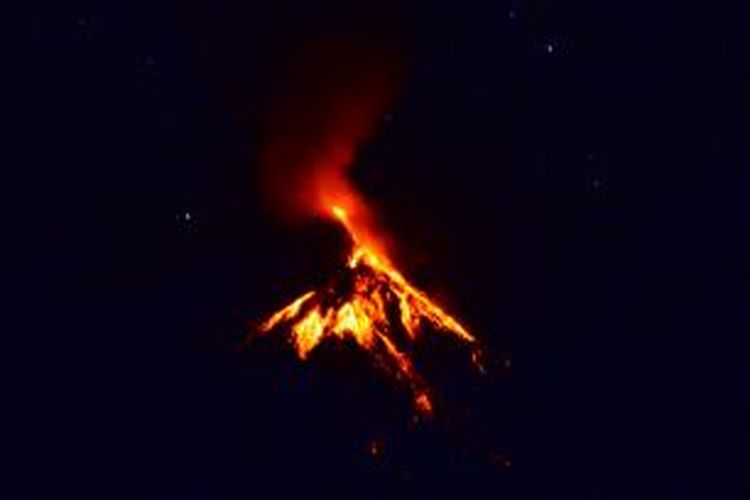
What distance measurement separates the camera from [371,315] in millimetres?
14406

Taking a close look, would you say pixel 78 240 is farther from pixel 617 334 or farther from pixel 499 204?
pixel 617 334

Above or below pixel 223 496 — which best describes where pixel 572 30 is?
above

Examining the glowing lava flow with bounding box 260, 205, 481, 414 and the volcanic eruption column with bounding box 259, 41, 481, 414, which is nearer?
the volcanic eruption column with bounding box 259, 41, 481, 414

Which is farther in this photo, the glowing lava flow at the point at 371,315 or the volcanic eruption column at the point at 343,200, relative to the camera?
the glowing lava flow at the point at 371,315

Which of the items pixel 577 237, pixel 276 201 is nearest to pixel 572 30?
pixel 577 237

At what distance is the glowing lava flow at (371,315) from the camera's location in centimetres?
1403

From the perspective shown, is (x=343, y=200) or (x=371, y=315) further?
(x=371, y=315)

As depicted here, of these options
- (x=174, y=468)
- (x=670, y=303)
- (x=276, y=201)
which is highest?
(x=276, y=201)

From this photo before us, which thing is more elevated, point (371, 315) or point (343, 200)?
point (343, 200)

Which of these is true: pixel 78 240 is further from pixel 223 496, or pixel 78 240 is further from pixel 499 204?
pixel 499 204

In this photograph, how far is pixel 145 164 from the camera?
13.6 metres

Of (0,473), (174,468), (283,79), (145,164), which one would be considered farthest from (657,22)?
(0,473)

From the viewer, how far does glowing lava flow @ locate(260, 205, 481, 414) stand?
46.0 ft

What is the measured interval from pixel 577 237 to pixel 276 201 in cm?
224
